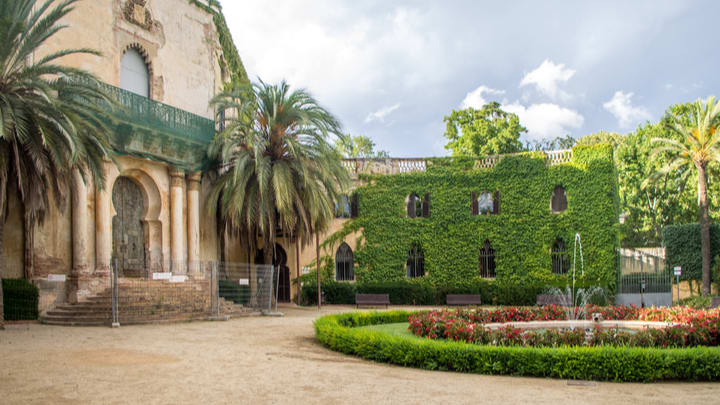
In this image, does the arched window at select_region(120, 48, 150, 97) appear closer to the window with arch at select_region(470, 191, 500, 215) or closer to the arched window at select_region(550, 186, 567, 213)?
the window with arch at select_region(470, 191, 500, 215)

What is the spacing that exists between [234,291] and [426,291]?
38.1 ft

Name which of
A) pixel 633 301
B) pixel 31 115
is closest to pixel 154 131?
pixel 31 115

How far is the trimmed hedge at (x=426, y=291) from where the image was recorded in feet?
95.8

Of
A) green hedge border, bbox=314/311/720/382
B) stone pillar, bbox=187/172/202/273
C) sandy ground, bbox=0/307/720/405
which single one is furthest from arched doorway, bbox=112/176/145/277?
green hedge border, bbox=314/311/720/382

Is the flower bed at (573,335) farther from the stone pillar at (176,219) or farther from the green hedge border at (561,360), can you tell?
the stone pillar at (176,219)

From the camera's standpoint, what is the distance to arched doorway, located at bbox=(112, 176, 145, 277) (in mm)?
22641

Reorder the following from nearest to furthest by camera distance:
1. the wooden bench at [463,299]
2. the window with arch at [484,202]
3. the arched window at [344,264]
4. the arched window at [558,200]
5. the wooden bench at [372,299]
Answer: the wooden bench at [372,299] → the wooden bench at [463,299] → the arched window at [558,200] → the window with arch at [484,202] → the arched window at [344,264]

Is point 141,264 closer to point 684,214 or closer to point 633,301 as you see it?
point 633,301

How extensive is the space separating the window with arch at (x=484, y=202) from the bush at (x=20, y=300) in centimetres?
1997

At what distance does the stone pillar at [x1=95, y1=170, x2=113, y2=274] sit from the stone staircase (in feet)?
3.44

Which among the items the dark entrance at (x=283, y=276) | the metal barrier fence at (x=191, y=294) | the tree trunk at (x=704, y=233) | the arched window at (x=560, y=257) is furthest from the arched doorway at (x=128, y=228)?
the tree trunk at (x=704, y=233)

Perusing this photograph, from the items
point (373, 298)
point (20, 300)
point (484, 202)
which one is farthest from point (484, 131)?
point (20, 300)

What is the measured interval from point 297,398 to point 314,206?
16.8 m

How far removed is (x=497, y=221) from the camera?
30266mm
